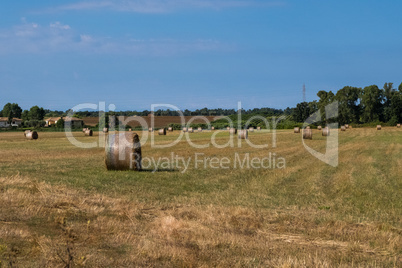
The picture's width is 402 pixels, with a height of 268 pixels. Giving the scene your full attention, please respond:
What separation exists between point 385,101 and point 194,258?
142 meters

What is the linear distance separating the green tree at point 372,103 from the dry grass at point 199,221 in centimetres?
12122

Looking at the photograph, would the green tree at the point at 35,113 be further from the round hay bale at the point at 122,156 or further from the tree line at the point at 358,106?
the round hay bale at the point at 122,156

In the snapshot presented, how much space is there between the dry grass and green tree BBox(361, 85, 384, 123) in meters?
121

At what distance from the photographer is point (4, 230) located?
8.47 meters

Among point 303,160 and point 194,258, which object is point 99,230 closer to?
point 194,258

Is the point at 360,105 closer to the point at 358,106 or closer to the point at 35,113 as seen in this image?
the point at 358,106

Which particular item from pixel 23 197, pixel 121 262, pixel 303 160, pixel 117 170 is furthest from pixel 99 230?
pixel 303 160

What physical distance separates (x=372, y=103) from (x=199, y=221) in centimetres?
13316

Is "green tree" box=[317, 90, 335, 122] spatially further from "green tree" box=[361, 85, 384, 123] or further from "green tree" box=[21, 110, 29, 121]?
"green tree" box=[21, 110, 29, 121]

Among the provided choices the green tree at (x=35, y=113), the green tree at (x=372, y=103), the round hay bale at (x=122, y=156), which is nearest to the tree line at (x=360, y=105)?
the green tree at (x=372, y=103)

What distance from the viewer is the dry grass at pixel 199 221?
7.48 meters

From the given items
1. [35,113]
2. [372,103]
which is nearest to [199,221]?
[372,103]

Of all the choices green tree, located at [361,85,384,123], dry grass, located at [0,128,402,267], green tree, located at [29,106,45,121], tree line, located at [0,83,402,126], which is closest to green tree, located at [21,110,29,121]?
green tree, located at [29,106,45,121]

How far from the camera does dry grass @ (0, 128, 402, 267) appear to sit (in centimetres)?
748
